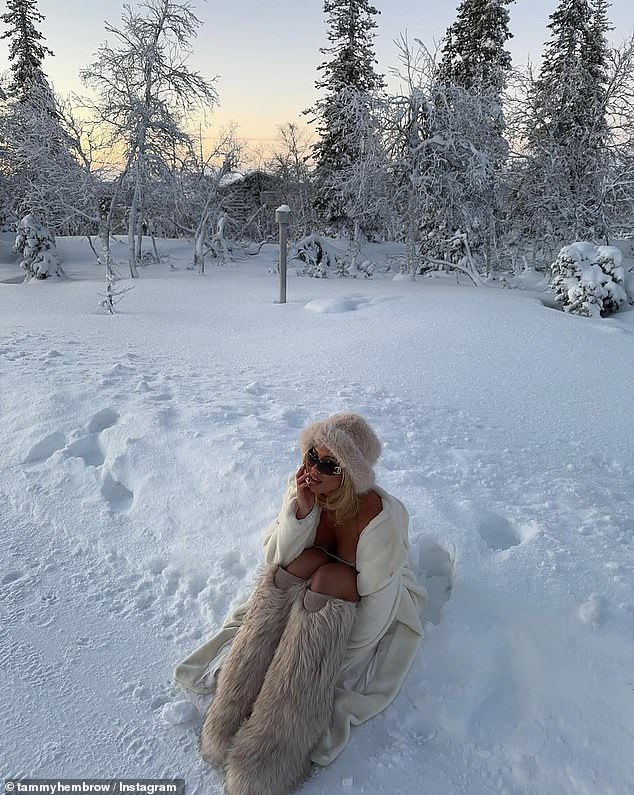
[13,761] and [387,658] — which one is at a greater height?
[387,658]

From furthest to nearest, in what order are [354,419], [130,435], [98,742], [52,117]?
[52,117] → [130,435] → [354,419] → [98,742]

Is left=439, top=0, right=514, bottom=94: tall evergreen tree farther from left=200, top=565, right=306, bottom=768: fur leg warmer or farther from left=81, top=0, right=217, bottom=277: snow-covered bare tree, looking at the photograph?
left=200, top=565, right=306, bottom=768: fur leg warmer

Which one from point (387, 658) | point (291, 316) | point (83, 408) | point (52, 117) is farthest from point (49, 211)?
point (387, 658)

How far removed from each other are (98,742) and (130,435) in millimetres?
2331

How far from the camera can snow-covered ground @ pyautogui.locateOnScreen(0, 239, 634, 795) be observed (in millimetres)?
1989

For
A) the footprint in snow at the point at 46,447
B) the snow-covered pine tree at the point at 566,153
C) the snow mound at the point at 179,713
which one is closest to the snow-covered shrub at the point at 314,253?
the snow-covered pine tree at the point at 566,153

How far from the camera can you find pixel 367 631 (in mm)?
2117

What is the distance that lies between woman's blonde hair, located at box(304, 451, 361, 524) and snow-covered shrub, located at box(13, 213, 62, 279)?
1436 cm

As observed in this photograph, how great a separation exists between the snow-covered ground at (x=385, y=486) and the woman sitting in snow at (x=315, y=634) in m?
0.11

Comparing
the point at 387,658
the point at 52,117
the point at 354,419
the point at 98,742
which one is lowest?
the point at 98,742

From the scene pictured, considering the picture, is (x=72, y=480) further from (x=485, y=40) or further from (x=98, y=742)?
(x=485, y=40)

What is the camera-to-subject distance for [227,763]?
72.2 inches

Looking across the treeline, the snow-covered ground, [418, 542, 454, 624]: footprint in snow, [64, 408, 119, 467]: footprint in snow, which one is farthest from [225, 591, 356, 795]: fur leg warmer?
the treeline

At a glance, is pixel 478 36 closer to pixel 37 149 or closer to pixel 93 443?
pixel 37 149
